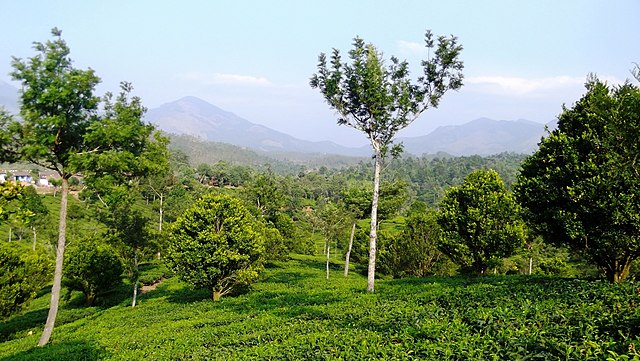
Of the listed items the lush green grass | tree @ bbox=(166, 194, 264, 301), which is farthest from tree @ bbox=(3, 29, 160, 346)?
tree @ bbox=(166, 194, 264, 301)

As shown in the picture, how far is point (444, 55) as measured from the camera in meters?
21.4

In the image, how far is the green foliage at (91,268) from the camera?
32094 millimetres

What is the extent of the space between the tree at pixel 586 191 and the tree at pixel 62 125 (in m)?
20.0

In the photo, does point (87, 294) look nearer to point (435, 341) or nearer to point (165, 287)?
point (165, 287)

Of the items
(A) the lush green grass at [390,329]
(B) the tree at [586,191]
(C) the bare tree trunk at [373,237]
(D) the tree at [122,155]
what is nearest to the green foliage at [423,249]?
(C) the bare tree trunk at [373,237]

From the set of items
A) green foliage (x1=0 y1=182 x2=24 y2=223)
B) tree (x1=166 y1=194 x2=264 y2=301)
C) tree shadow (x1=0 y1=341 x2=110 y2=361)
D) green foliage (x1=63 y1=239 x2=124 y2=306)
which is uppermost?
green foliage (x1=0 y1=182 x2=24 y2=223)

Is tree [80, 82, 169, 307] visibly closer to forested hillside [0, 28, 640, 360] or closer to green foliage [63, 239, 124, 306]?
forested hillside [0, 28, 640, 360]

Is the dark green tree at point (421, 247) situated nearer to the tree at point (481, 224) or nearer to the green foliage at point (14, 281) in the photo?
the tree at point (481, 224)

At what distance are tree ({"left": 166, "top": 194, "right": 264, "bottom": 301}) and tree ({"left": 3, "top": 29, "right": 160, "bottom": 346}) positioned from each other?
810 cm

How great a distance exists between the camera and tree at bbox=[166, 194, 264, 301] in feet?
81.2

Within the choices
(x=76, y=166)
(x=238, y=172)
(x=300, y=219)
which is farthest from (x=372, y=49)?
(x=238, y=172)

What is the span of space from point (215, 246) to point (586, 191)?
21.3 meters

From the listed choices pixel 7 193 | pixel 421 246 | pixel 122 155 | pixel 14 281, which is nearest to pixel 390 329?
pixel 7 193

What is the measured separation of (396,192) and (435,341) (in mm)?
32446
